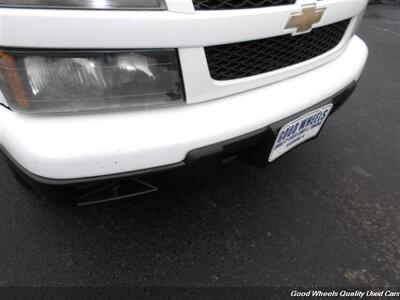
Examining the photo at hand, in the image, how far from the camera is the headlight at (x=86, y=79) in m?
1.01

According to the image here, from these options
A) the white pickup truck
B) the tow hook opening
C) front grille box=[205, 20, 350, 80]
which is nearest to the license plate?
the white pickup truck

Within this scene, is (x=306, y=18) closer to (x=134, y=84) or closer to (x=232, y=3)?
(x=232, y=3)

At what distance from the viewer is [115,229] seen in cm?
178

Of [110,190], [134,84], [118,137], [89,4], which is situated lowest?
[110,190]

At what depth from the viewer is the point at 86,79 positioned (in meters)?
1.07

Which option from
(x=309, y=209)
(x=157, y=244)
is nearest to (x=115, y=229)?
(x=157, y=244)

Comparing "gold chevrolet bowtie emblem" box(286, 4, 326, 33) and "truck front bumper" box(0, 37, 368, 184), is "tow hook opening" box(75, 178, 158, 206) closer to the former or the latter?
"truck front bumper" box(0, 37, 368, 184)

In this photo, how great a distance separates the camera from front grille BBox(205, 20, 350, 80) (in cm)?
125

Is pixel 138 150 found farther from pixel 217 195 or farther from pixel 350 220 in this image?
pixel 350 220

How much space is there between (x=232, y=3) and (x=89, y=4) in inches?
19.4

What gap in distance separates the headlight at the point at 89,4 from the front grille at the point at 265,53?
0.25m

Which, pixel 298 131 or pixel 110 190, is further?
pixel 298 131

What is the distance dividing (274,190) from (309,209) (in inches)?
9.5

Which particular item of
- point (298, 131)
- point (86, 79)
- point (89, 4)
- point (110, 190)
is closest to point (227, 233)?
point (298, 131)
